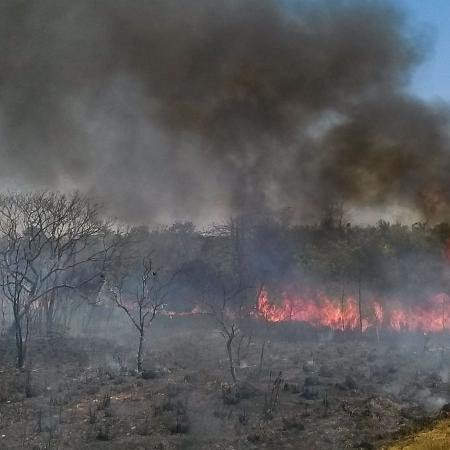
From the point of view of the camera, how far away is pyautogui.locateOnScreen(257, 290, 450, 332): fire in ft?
127

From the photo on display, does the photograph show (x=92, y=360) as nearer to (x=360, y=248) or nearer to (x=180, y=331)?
(x=180, y=331)

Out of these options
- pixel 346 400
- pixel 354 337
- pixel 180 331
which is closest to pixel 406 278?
pixel 354 337

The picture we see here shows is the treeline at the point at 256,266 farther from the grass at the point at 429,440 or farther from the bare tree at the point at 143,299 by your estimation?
the grass at the point at 429,440

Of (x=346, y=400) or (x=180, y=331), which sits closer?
(x=346, y=400)

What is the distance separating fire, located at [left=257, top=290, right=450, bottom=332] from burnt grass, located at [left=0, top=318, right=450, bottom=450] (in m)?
10.4

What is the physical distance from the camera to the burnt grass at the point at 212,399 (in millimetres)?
13289

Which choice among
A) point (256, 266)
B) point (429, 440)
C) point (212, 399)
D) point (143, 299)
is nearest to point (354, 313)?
point (256, 266)

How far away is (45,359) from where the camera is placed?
81.5 ft

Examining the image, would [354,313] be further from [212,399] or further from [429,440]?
[429,440]

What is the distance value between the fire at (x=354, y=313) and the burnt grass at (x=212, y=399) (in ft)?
34.2

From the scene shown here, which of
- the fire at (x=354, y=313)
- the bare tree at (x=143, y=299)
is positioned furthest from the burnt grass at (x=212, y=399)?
the fire at (x=354, y=313)

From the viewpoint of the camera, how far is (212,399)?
16922mm

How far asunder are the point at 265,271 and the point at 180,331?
366 inches

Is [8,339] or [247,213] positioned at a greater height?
[247,213]
